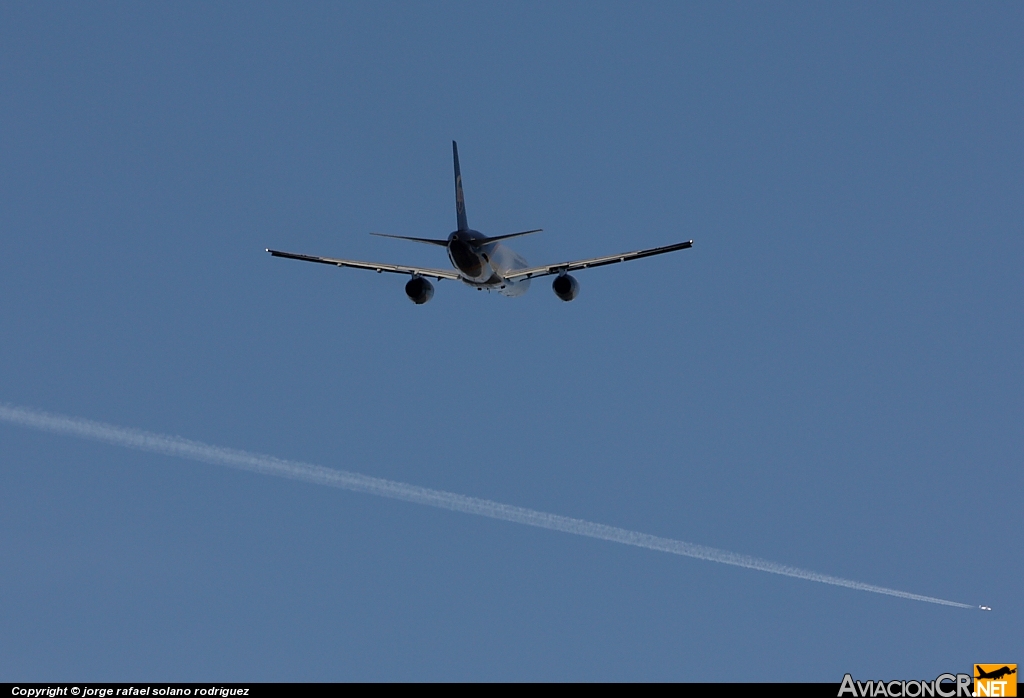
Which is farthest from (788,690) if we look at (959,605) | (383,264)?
(383,264)

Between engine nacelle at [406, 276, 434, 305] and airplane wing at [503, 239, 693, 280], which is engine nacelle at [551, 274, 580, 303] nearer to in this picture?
airplane wing at [503, 239, 693, 280]

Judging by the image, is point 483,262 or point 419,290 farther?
point 419,290

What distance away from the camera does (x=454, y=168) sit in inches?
3504

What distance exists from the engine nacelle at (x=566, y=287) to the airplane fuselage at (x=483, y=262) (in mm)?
2596

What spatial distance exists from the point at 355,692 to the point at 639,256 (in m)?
30.8

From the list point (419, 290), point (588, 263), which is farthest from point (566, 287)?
point (419, 290)

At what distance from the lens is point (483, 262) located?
83.9 metres

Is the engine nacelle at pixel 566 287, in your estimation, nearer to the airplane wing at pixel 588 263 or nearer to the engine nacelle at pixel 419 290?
the airplane wing at pixel 588 263

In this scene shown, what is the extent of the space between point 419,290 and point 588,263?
9676 millimetres

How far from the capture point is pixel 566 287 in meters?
86.5

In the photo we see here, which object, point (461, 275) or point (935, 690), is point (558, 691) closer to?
point (935, 690)

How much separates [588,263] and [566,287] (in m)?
1.93

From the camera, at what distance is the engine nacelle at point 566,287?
86.4 metres

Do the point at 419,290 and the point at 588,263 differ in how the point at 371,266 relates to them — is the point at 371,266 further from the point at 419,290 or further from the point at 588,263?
the point at 588,263
